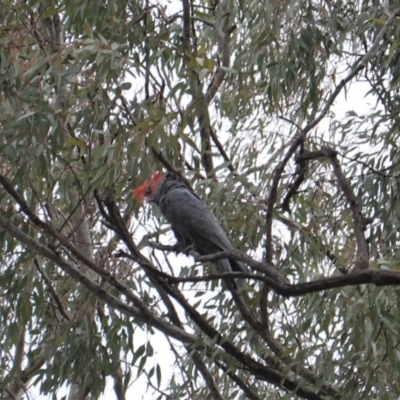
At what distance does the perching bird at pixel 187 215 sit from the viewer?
9.05 feet

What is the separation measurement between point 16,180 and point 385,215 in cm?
121

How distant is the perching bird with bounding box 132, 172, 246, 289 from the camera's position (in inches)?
109

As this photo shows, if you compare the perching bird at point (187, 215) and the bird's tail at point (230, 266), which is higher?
the perching bird at point (187, 215)

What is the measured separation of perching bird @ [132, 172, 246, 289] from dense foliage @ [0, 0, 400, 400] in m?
0.06

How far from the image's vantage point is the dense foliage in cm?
235

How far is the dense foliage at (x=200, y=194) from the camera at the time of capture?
2348 mm

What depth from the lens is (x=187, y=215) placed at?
2805mm

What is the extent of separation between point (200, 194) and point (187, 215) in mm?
211

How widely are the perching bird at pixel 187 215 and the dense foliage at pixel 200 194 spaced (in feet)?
0.20

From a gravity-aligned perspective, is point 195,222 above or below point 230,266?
above

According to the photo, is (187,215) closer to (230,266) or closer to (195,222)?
(195,222)

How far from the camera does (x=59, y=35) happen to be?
3.11 m

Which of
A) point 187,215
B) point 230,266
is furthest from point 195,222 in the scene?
point 230,266

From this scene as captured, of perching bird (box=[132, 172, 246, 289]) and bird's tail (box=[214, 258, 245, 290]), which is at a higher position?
perching bird (box=[132, 172, 246, 289])
